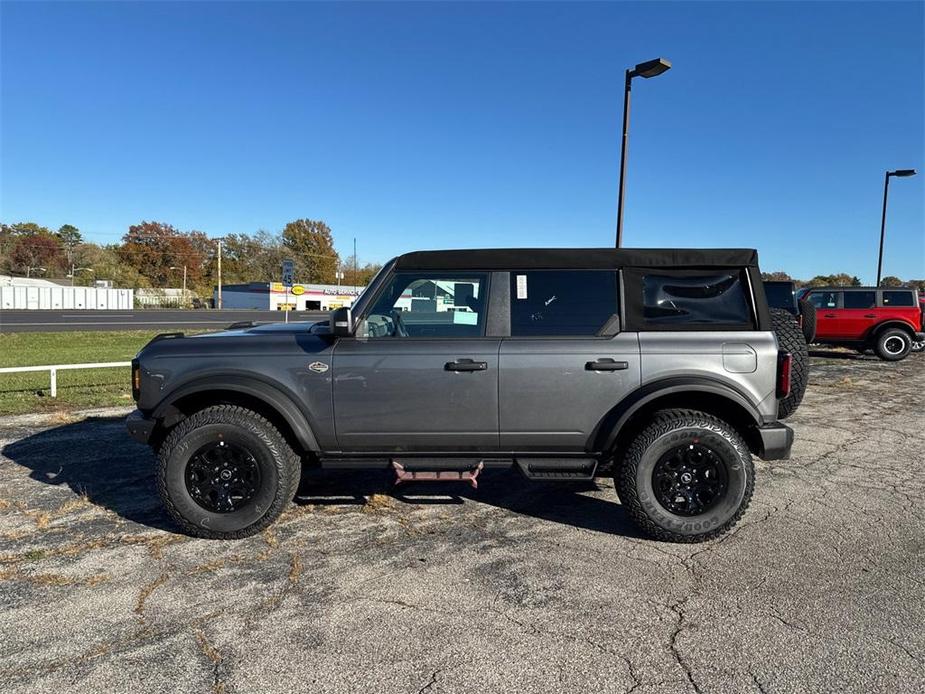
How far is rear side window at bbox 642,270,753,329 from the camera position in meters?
4.04

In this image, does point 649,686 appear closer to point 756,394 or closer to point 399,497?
point 756,394

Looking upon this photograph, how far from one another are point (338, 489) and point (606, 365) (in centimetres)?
250

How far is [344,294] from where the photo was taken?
63938 millimetres

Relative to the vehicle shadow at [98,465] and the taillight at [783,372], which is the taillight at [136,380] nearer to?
the vehicle shadow at [98,465]

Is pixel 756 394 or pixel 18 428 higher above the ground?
pixel 756 394

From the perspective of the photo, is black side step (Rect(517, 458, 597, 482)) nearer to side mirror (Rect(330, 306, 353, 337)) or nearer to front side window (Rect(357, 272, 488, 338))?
front side window (Rect(357, 272, 488, 338))

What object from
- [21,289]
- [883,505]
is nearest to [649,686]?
[883,505]

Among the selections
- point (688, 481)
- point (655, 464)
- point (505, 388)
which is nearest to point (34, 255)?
point (505, 388)

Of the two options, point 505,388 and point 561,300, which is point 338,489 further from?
point 561,300

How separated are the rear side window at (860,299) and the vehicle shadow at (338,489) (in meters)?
13.3

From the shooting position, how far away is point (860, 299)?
49.8 feet

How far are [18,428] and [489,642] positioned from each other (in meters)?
6.65

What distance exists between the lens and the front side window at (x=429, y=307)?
4068mm

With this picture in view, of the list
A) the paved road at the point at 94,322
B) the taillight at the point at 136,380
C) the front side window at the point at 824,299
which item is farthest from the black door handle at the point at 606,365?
the paved road at the point at 94,322
